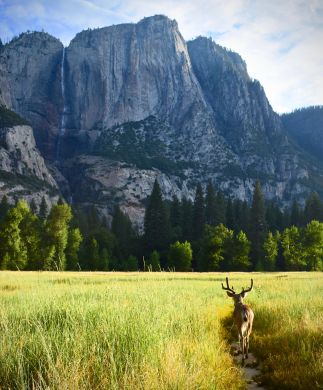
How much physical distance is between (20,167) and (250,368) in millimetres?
185693

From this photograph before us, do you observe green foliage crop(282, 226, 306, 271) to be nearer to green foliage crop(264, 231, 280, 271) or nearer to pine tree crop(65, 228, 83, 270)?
green foliage crop(264, 231, 280, 271)

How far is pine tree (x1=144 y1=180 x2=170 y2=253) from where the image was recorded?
10050 centimetres

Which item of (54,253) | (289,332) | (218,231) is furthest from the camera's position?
(218,231)

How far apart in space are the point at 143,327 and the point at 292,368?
442 cm

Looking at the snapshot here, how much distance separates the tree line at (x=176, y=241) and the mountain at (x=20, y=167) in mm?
33369

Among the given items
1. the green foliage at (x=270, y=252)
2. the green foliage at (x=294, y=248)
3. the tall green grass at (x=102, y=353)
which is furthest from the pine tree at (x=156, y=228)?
the tall green grass at (x=102, y=353)

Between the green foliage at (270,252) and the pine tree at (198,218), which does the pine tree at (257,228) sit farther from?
the pine tree at (198,218)

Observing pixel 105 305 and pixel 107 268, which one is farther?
pixel 107 268

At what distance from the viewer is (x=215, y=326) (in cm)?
1401

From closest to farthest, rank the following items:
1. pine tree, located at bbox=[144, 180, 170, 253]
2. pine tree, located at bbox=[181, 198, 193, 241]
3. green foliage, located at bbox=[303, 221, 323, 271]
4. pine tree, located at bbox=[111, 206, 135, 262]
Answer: green foliage, located at bbox=[303, 221, 323, 271]
pine tree, located at bbox=[111, 206, 135, 262]
pine tree, located at bbox=[144, 180, 170, 253]
pine tree, located at bbox=[181, 198, 193, 241]

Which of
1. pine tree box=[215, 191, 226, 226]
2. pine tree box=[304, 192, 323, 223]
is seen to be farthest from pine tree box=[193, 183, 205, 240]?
pine tree box=[304, 192, 323, 223]

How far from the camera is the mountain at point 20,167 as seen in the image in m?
164

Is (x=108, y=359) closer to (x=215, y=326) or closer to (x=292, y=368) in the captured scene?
(x=292, y=368)

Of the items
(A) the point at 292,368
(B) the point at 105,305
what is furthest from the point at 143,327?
(A) the point at 292,368
